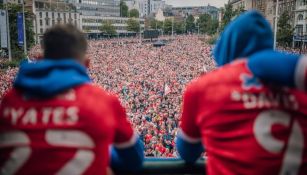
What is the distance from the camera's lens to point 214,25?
289ft

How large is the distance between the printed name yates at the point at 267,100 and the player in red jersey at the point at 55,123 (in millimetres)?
575

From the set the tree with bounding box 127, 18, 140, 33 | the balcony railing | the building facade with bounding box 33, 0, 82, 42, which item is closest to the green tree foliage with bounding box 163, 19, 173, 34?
the tree with bounding box 127, 18, 140, 33

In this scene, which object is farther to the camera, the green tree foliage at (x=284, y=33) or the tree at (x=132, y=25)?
the tree at (x=132, y=25)

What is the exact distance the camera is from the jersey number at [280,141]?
169 cm

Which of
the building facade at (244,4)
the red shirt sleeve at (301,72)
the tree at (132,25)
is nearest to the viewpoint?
the red shirt sleeve at (301,72)

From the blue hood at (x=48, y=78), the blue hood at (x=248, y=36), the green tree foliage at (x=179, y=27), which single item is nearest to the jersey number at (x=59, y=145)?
the blue hood at (x=48, y=78)

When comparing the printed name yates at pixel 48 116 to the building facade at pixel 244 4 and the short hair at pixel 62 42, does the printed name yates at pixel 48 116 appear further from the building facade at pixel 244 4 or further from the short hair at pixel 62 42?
the building facade at pixel 244 4

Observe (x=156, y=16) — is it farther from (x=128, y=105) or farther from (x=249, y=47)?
(x=249, y=47)

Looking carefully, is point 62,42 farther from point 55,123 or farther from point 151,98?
point 151,98

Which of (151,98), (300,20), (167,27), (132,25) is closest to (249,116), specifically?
(151,98)

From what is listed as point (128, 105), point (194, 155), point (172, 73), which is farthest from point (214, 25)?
point (194, 155)

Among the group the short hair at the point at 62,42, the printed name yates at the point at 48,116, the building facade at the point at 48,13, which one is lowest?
the printed name yates at the point at 48,116

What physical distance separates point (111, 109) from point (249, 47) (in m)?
0.68

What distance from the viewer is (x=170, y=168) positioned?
2.09 meters
